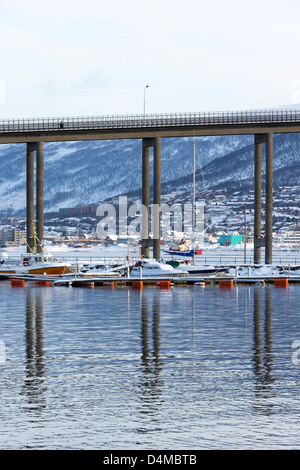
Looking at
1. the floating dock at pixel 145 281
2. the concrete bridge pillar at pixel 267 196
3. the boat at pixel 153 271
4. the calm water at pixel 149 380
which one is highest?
the concrete bridge pillar at pixel 267 196

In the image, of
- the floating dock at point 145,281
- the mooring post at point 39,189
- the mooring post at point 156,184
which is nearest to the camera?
the floating dock at point 145,281

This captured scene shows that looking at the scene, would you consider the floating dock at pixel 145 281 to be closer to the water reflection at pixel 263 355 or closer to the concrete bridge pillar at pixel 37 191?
the concrete bridge pillar at pixel 37 191

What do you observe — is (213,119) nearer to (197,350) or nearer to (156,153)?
(156,153)

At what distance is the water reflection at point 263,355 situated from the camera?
1078 inches

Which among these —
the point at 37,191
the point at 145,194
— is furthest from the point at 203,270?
the point at 37,191

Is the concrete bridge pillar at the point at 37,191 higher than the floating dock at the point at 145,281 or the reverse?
higher

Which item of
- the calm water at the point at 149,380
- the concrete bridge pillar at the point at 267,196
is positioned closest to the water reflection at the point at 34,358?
the calm water at the point at 149,380

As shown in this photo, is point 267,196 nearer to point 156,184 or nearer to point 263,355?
point 156,184

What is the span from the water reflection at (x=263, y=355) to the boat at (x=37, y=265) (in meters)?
39.8

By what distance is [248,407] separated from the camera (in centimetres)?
2516

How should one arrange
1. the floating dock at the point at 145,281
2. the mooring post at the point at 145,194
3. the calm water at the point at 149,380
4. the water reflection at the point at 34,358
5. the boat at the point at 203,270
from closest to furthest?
the calm water at the point at 149,380 < the water reflection at the point at 34,358 < the floating dock at the point at 145,281 < the boat at the point at 203,270 < the mooring post at the point at 145,194

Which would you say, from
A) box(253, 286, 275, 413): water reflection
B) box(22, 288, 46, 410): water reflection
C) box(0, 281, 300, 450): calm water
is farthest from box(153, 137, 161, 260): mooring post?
box(0, 281, 300, 450): calm water

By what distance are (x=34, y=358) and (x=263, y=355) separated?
9179mm

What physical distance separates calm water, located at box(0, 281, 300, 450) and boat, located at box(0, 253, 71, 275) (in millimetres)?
42283
